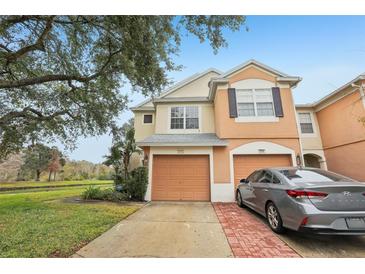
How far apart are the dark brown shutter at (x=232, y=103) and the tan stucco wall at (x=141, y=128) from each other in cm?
576

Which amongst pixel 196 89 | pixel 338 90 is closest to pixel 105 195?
pixel 196 89

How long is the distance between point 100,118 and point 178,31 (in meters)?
6.17

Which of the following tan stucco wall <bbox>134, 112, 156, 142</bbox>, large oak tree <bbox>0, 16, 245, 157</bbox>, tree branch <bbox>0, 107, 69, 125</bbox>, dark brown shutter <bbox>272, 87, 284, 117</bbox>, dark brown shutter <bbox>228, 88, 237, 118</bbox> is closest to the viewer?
large oak tree <bbox>0, 16, 245, 157</bbox>

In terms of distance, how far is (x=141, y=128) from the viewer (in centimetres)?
1307

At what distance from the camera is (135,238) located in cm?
398

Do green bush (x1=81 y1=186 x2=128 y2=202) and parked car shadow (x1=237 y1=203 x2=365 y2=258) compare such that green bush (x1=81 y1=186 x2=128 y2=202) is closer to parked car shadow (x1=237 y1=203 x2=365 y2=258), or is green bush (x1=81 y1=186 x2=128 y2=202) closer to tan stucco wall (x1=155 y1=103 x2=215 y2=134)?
tan stucco wall (x1=155 y1=103 x2=215 y2=134)

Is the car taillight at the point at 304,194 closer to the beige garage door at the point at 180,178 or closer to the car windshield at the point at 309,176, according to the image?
the car windshield at the point at 309,176

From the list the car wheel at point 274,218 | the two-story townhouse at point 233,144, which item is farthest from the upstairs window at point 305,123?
the car wheel at point 274,218

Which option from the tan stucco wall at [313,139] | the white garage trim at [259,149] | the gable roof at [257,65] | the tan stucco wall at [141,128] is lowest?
the white garage trim at [259,149]

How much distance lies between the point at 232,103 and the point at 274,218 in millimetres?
6656

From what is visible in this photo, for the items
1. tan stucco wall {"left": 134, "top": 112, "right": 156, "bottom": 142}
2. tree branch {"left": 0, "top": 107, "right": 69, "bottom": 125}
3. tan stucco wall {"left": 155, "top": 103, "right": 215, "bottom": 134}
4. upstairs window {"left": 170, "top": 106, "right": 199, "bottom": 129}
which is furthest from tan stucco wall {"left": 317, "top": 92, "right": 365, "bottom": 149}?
tree branch {"left": 0, "top": 107, "right": 69, "bottom": 125}

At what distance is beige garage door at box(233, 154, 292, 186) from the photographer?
9.08 m

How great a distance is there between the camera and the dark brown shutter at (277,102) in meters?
9.50
